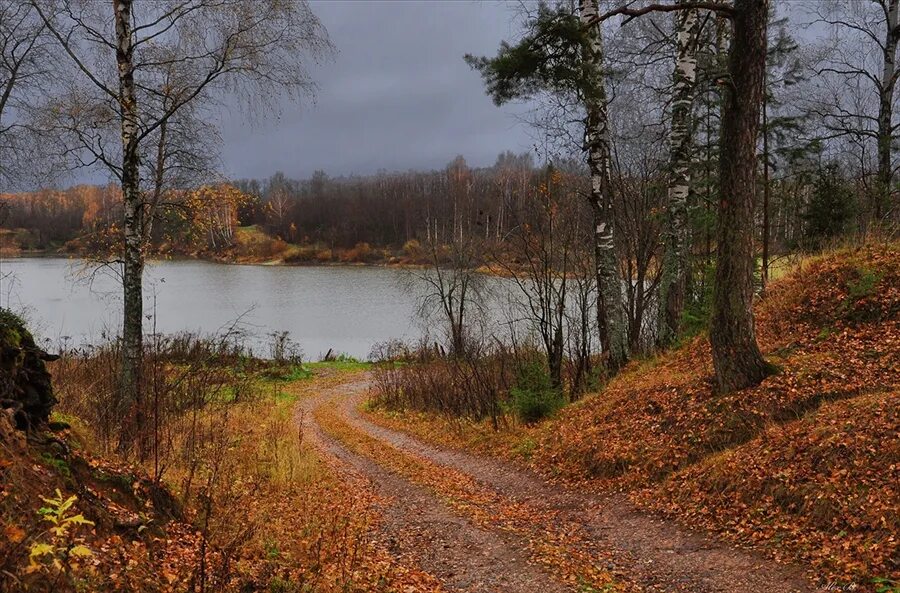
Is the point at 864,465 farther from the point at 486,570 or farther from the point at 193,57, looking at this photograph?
the point at 193,57

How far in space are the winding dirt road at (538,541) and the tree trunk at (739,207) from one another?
228 cm

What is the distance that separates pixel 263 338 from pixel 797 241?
2485 cm

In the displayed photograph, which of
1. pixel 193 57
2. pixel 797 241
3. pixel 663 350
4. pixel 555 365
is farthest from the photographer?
pixel 797 241

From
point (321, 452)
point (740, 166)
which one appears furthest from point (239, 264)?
point (740, 166)

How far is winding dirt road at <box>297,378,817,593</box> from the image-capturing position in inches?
183

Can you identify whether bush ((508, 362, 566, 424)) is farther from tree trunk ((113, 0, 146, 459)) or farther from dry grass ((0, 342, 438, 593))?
tree trunk ((113, 0, 146, 459))

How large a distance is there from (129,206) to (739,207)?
307 inches

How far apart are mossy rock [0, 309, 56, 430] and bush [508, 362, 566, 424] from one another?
25.0ft

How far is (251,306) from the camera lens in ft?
103

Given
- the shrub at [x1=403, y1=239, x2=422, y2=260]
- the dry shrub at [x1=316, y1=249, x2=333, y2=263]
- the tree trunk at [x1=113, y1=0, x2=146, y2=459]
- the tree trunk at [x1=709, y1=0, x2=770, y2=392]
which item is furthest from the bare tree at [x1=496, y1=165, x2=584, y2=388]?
the dry shrub at [x1=316, y1=249, x2=333, y2=263]

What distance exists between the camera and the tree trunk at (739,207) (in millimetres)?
6469

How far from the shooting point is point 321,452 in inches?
435

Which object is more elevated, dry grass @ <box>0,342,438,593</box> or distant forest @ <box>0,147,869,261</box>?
distant forest @ <box>0,147,869,261</box>

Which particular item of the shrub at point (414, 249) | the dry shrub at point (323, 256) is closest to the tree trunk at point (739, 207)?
the shrub at point (414, 249)
